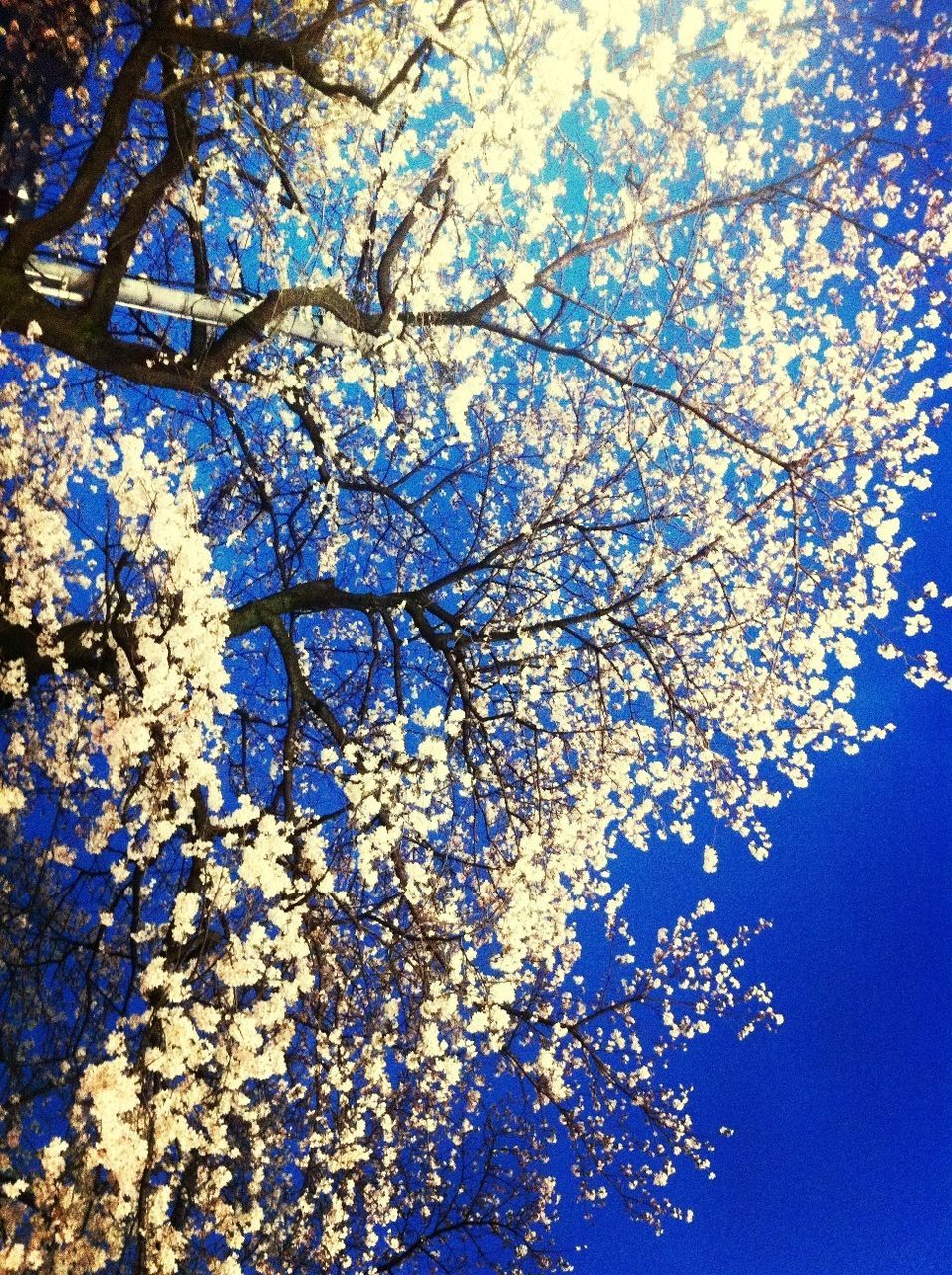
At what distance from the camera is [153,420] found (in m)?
10.0

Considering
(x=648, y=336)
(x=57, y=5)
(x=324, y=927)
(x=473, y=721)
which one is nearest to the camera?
(x=648, y=336)

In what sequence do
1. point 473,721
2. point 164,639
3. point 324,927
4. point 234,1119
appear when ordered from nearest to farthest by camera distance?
point 164,639 < point 324,927 < point 473,721 < point 234,1119

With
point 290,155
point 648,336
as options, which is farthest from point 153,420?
point 648,336

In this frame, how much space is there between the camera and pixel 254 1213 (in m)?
6.02

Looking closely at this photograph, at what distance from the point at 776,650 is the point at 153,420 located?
Answer: 7.67m

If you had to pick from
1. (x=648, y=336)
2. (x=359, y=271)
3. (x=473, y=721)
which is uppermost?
(x=359, y=271)

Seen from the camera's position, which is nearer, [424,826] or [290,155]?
[424,826]

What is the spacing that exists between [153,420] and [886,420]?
820 cm

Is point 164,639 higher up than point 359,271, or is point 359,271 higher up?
point 359,271

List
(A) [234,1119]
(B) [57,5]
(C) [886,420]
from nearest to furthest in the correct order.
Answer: (C) [886,420], (A) [234,1119], (B) [57,5]

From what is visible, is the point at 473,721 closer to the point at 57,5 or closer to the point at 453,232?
the point at 453,232

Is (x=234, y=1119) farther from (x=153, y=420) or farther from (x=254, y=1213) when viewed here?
(x=153, y=420)

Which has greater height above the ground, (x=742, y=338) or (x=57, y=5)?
(x=57, y=5)

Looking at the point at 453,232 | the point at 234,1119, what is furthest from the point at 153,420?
the point at 234,1119
